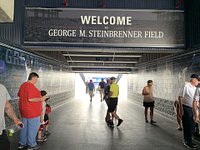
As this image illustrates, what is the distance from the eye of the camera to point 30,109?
4887mm

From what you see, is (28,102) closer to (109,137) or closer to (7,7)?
(7,7)

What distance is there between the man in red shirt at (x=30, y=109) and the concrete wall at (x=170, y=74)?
412 cm

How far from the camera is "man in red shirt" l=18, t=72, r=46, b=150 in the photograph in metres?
4.86

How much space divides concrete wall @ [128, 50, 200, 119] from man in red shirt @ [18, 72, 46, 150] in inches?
162

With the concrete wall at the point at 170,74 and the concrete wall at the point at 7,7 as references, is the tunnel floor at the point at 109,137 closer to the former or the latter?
the concrete wall at the point at 170,74

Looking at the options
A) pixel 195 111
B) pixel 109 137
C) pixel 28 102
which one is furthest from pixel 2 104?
pixel 195 111

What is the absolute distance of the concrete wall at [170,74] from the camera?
719 centimetres

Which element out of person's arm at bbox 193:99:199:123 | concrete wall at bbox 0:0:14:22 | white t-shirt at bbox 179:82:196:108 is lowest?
person's arm at bbox 193:99:199:123

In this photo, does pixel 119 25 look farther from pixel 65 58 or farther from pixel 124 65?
pixel 124 65

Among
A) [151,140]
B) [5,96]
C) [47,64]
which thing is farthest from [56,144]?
[47,64]

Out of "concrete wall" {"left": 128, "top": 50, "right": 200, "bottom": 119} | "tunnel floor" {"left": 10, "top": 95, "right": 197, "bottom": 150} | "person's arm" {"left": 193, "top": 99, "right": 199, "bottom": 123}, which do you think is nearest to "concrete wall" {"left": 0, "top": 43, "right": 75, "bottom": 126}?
"tunnel floor" {"left": 10, "top": 95, "right": 197, "bottom": 150}

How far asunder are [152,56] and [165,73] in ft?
6.28

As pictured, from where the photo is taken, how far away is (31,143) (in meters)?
4.95

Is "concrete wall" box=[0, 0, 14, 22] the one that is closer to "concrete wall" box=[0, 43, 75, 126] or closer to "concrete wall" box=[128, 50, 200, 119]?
"concrete wall" box=[0, 43, 75, 126]
